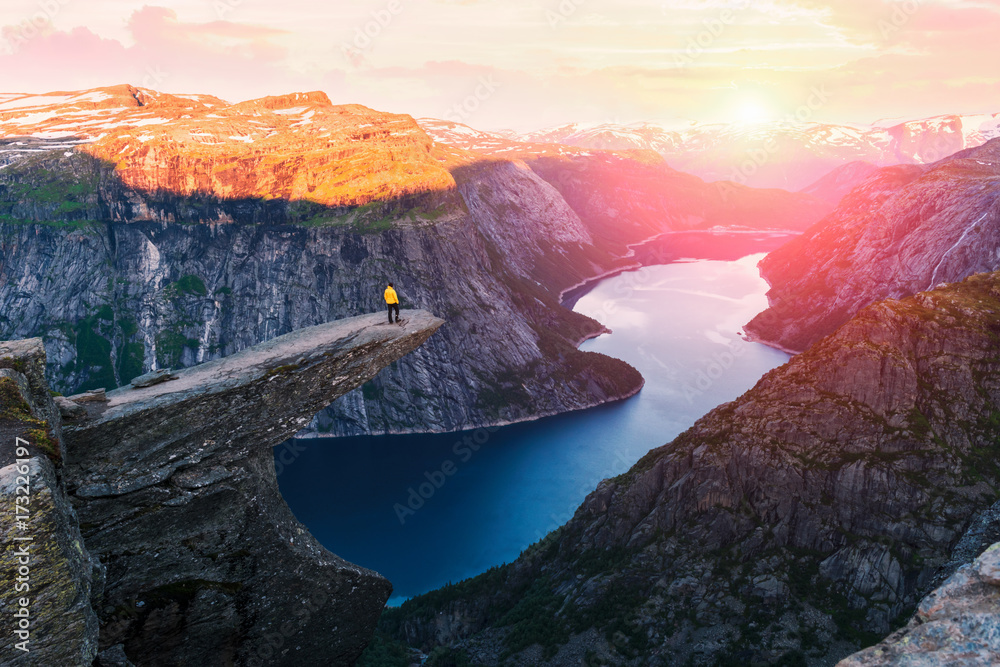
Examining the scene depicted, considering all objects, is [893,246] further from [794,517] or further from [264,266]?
[264,266]

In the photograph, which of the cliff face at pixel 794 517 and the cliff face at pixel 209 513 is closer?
the cliff face at pixel 209 513

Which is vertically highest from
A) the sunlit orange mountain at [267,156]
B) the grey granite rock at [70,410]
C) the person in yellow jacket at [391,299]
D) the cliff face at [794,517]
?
the sunlit orange mountain at [267,156]

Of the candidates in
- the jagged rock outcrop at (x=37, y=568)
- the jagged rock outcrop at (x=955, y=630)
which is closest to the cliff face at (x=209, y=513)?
the jagged rock outcrop at (x=37, y=568)

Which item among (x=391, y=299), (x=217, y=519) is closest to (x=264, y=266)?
(x=391, y=299)

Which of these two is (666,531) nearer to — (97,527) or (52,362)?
(97,527)

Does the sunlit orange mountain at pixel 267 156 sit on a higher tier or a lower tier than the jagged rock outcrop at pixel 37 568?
higher

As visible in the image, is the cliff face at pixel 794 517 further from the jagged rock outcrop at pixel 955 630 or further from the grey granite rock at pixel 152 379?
the grey granite rock at pixel 152 379
